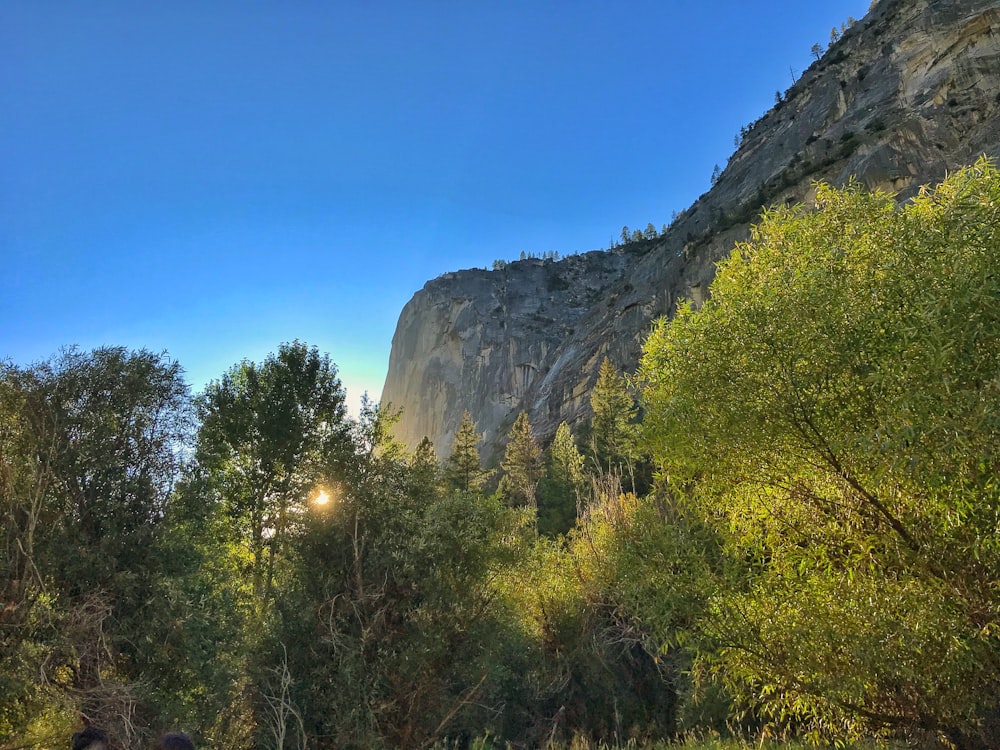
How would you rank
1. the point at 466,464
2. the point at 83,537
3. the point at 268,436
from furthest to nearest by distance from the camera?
1. the point at 466,464
2. the point at 268,436
3. the point at 83,537

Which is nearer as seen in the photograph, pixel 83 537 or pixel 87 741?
pixel 87 741

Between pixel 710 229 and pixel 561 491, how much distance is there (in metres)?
32.8

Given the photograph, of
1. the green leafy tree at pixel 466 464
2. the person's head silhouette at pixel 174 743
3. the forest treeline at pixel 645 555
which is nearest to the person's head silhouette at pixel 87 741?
the person's head silhouette at pixel 174 743

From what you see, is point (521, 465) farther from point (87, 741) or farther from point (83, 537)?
point (87, 741)

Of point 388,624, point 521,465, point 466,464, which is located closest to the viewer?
point 388,624

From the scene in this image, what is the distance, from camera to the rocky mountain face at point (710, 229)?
37938 millimetres

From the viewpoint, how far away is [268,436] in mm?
20062

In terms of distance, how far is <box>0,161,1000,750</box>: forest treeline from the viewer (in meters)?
6.21

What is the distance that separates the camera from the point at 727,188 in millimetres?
64188

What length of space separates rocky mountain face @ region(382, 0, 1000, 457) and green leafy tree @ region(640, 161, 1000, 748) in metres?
3.61

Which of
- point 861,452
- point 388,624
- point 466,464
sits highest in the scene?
point 861,452

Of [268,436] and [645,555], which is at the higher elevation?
[268,436]

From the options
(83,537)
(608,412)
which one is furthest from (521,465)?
(83,537)

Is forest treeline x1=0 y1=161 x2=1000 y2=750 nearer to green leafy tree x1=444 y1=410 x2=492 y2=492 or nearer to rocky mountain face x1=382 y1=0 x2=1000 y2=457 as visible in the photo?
rocky mountain face x1=382 y1=0 x2=1000 y2=457
